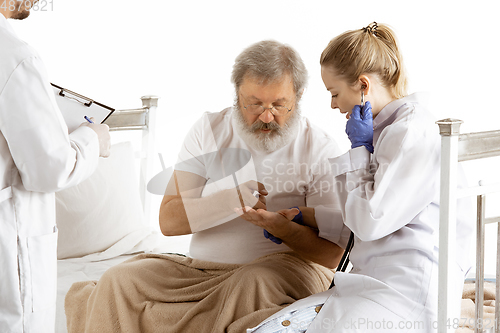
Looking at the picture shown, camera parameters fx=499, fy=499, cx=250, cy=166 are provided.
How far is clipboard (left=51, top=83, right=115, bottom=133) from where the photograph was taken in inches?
55.3

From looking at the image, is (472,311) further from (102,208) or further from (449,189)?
(102,208)

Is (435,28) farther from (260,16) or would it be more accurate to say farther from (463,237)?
(463,237)

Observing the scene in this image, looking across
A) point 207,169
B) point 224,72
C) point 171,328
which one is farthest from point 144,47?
point 171,328

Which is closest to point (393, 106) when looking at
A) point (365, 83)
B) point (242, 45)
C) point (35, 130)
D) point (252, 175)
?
point (365, 83)

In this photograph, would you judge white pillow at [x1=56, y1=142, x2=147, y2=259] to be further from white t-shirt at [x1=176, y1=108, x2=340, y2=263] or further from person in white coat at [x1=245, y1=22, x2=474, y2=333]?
person in white coat at [x1=245, y1=22, x2=474, y2=333]

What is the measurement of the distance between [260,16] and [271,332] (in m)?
1.95

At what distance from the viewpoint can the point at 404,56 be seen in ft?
4.60

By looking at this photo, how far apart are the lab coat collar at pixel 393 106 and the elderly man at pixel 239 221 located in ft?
0.93

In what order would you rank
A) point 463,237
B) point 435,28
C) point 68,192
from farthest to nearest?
point 435,28 < point 68,192 < point 463,237

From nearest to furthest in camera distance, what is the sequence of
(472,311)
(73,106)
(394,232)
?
(394,232), (73,106), (472,311)

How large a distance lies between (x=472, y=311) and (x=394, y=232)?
25.1 inches

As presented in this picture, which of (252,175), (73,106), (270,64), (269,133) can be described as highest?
(270,64)

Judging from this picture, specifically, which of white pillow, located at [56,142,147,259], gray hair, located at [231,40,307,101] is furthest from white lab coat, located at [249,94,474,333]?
white pillow, located at [56,142,147,259]

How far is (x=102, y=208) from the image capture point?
2.32 m
